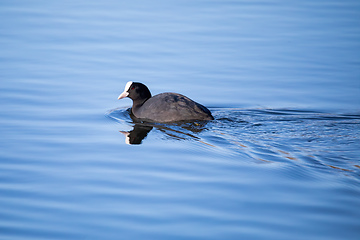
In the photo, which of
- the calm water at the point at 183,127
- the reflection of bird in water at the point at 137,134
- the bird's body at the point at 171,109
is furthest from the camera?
the bird's body at the point at 171,109

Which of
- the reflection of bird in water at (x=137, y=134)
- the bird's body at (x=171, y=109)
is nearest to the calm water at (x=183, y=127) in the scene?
the reflection of bird in water at (x=137, y=134)

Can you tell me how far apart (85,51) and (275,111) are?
5027 millimetres

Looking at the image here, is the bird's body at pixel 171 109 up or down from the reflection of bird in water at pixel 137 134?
up

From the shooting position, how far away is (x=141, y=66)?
11.2m

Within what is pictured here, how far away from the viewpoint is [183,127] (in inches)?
318

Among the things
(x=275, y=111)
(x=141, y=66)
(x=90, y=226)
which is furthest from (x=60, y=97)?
(x=90, y=226)

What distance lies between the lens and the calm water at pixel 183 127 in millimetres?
4988

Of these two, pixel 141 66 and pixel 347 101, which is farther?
pixel 141 66

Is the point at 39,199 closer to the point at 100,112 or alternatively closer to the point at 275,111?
the point at 100,112

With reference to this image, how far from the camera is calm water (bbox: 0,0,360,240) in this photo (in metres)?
4.99

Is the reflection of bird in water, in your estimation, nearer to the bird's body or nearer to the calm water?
the calm water

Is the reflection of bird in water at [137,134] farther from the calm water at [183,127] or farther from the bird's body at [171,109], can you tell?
the bird's body at [171,109]

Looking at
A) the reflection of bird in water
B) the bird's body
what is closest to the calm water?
the reflection of bird in water

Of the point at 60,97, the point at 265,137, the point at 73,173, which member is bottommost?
the point at 73,173
